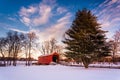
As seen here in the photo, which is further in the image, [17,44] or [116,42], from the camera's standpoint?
[116,42]

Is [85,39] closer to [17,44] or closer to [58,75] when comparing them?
[17,44]

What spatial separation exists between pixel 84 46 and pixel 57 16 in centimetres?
828

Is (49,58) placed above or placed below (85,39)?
below

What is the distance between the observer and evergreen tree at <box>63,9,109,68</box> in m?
15.7

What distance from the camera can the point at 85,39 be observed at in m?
15.7

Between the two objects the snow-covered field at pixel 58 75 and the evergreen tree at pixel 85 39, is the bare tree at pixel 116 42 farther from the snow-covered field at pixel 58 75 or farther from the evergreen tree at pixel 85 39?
the snow-covered field at pixel 58 75

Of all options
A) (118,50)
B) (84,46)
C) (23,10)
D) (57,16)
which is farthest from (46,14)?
(118,50)

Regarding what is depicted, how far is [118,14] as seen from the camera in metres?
8.84

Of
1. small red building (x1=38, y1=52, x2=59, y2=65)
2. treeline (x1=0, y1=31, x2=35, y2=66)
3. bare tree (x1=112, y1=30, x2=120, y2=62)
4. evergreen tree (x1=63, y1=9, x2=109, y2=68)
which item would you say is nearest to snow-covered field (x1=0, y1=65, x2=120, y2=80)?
treeline (x1=0, y1=31, x2=35, y2=66)

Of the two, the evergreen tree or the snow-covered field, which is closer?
the snow-covered field

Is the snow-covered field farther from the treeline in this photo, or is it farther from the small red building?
the small red building

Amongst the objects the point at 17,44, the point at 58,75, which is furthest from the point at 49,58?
the point at 58,75

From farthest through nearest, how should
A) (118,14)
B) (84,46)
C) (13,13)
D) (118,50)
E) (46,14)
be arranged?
(118,50) → (84,46) → (118,14) → (46,14) → (13,13)

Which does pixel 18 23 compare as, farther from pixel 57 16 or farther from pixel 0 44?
pixel 0 44
